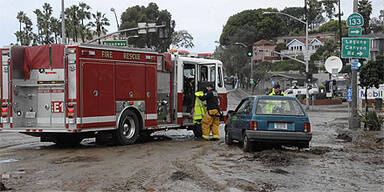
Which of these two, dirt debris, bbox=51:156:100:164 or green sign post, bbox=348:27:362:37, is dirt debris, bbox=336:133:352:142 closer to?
green sign post, bbox=348:27:362:37

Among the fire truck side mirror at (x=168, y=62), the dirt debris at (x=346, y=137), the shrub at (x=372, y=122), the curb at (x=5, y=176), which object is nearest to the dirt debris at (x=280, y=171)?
the curb at (x=5, y=176)

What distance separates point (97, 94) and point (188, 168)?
4441 mm

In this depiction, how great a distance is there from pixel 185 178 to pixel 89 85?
5.32 metres

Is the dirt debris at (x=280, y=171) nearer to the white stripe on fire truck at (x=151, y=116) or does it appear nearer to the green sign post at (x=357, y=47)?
the white stripe on fire truck at (x=151, y=116)

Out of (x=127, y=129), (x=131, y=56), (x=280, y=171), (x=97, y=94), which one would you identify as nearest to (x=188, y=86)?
(x=131, y=56)

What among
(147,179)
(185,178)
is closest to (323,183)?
(185,178)

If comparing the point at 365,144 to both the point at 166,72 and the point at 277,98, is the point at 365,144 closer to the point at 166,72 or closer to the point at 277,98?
the point at 277,98

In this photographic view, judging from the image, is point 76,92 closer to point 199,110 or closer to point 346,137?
point 199,110

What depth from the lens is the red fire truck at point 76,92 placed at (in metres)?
12.4

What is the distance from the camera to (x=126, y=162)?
33.7 feet

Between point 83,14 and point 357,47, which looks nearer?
point 357,47

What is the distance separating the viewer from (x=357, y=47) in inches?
764

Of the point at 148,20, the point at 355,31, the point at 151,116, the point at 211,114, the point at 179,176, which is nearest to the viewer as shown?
the point at 179,176

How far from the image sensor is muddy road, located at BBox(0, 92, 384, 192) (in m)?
7.78
